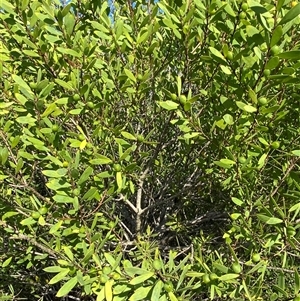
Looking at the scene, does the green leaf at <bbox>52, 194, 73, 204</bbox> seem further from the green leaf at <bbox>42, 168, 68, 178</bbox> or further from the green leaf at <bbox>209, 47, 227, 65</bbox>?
the green leaf at <bbox>209, 47, 227, 65</bbox>

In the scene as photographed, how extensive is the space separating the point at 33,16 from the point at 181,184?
1405 mm

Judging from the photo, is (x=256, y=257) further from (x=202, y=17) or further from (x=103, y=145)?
(x=202, y=17)

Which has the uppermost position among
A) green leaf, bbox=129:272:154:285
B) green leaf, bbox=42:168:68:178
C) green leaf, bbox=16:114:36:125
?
green leaf, bbox=16:114:36:125

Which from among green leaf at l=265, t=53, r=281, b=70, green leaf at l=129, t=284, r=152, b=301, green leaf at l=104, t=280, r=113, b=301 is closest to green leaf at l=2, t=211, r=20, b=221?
green leaf at l=104, t=280, r=113, b=301

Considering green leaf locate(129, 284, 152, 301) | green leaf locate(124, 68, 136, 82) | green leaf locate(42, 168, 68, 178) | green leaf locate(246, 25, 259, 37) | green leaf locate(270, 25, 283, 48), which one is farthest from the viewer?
green leaf locate(124, 68, 136, 82)

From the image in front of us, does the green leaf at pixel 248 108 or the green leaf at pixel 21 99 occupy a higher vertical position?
the green leaf at pixel 21 99

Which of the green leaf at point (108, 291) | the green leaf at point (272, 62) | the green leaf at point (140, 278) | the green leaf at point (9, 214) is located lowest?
the green leaf at point (108, 291)

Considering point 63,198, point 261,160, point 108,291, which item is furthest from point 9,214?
point 261,160

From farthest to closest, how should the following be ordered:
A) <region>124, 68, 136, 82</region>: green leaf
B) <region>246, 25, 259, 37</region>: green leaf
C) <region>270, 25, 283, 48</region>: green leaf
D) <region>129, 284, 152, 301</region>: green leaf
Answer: <region>124, 68, 136, 82</region>: green leaf
<region>129, 284, 152, 301</region>: green leaf
<region>246, 25, 259, 37</region>: green leaf
<region>270, 25, 283, 48</region>: green leaf

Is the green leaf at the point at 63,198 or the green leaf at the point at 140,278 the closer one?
the green leaf at the point at 140,278

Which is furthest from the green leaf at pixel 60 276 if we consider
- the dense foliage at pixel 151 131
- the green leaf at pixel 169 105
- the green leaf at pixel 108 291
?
the green leaf at pixel 169 105

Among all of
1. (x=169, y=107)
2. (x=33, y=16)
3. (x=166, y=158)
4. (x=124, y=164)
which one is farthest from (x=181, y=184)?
(x=33, y=16)

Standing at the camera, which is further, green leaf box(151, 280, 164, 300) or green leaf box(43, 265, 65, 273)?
green leaf box(43, 265, 65, 273)

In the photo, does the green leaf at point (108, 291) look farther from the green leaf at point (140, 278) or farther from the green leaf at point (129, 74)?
the green leaf at point (129, 74)
